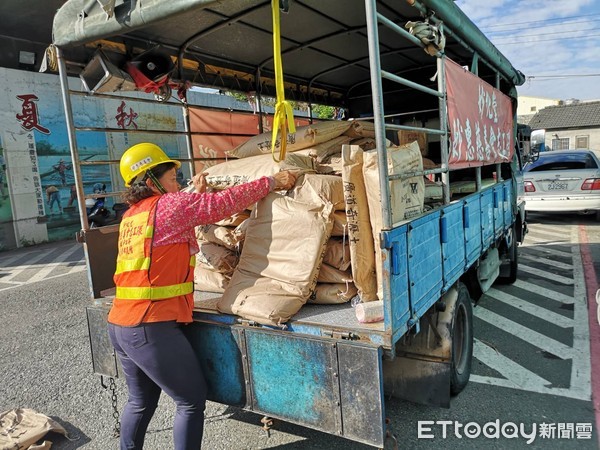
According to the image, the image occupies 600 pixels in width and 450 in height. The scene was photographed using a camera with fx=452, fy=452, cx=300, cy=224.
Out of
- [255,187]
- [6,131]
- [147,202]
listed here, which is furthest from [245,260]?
[6,131]

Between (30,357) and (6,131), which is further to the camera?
(6,131)

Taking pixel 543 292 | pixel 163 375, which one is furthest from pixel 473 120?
pixel 543 292

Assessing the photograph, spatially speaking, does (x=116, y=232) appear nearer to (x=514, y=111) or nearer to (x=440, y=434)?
(x=440, y=434)

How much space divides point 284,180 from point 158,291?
3.09ft

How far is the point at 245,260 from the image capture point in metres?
2.71

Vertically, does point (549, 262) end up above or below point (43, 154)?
below

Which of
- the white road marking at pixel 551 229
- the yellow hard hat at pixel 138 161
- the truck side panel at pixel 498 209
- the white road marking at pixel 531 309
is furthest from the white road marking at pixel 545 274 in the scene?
the yellow hard hat at pixel 138 161

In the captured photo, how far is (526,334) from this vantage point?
4410 millimetres

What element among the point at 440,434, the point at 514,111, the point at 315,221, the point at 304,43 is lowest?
the point at 440,434

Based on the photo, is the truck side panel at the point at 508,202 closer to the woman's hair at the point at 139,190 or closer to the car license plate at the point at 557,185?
the woman's hair at the point at 139,190

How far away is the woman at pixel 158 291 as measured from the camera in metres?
2.26

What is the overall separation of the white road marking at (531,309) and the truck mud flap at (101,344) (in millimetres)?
4224

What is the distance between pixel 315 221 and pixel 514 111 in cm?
465

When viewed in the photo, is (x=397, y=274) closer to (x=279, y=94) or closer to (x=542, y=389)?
(x=279, y=94)
